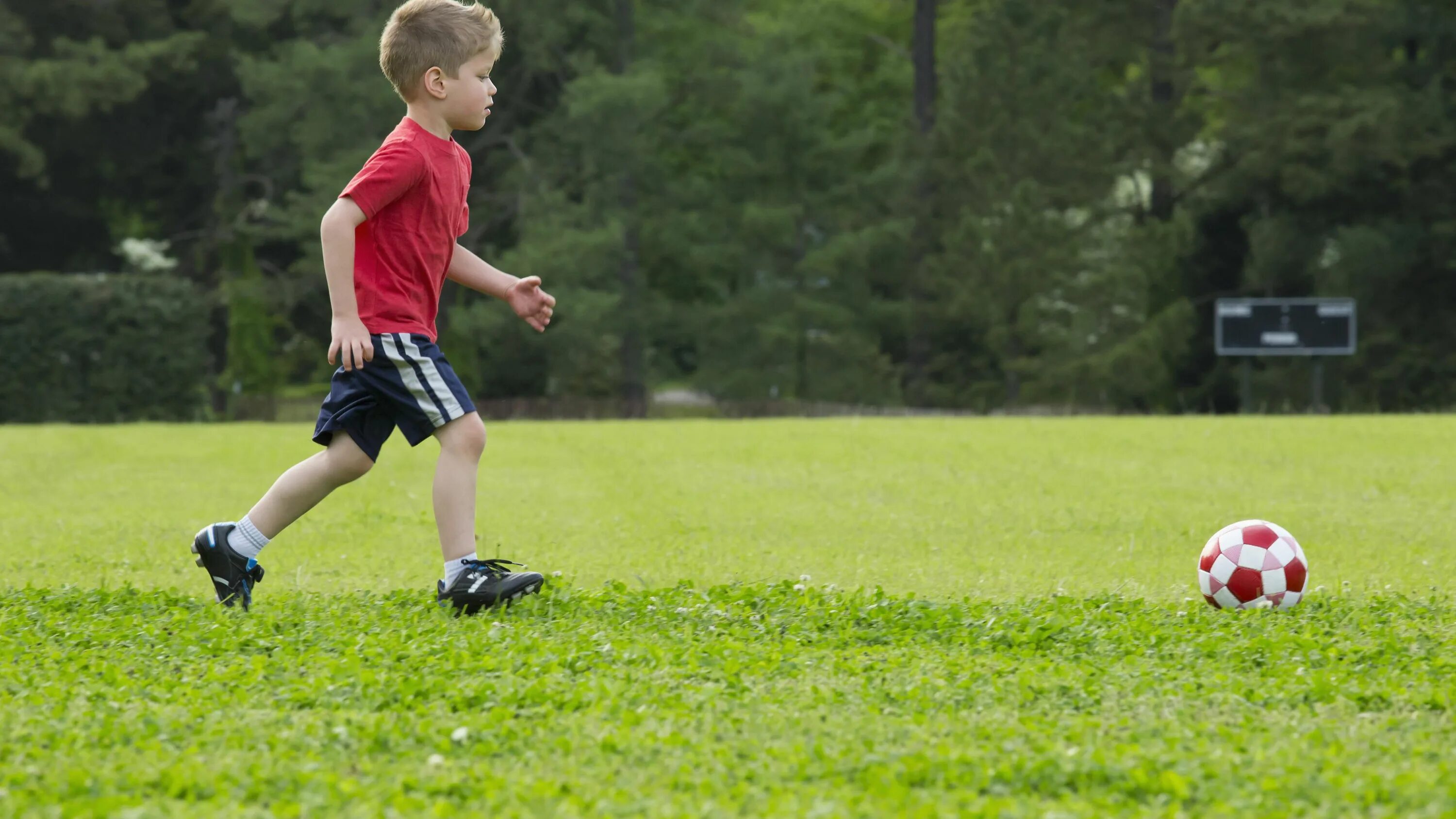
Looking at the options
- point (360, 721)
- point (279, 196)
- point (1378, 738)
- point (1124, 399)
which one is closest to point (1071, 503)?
point (1378, 738)

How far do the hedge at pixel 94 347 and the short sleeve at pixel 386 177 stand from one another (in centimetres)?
2560

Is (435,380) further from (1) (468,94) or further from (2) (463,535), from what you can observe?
(1) (468,94)

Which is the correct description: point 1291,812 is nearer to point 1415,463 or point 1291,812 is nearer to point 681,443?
point 1415,463

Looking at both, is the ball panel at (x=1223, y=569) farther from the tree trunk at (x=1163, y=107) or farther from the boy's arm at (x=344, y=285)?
the tree trunk at (x=1163, y=107)

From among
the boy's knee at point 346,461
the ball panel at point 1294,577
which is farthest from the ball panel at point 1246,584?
the boy's knee at point 346,461

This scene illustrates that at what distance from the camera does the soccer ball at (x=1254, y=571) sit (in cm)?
544

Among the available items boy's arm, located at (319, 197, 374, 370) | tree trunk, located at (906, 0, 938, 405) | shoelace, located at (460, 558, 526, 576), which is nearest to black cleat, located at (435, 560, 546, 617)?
shoelace, located at (460, 558, 526, 576)

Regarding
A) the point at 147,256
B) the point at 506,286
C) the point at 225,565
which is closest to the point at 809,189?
the point at 147,256

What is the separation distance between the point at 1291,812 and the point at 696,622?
246 cm

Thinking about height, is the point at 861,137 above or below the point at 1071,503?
above

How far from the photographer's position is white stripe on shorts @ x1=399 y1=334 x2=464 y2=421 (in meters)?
5.18

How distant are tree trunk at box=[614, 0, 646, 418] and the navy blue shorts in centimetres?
2807

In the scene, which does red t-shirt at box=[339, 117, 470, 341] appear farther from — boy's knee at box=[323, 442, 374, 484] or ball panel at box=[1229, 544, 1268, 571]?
ball panel at box=[1229, 544, 1268, 571]

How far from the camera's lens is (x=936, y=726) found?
12.0 feet
